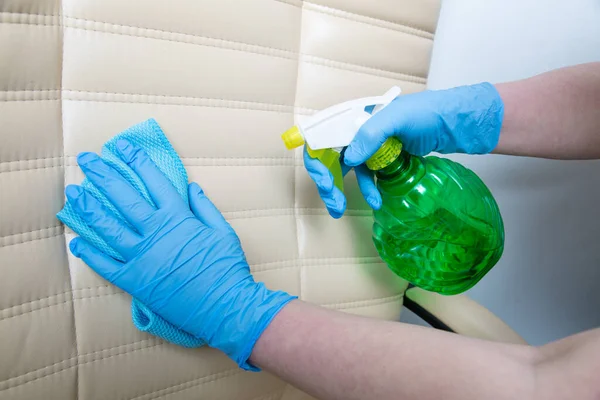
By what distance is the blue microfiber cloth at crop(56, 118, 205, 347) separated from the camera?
70 cm

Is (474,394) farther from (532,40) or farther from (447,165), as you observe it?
(532,40)

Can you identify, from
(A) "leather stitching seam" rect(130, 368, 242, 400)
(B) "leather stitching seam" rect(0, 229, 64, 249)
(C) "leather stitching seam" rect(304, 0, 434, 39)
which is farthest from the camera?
(C) "leather stitching seam" rect(304, 0, 434, 39)

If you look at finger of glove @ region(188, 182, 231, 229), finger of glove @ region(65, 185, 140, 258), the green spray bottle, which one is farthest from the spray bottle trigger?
finger of glove @ region(65, 185, 140, 258)

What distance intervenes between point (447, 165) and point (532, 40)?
431 millimetres

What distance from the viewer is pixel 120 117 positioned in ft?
2.42

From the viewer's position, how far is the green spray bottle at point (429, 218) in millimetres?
817

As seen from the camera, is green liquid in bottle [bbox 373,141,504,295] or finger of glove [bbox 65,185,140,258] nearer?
finger of glove [bbox 65,185,140,258]

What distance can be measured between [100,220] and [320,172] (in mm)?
336

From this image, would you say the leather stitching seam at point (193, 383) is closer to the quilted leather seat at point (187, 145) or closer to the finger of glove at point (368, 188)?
the quilted leather seat at point (187, 145)

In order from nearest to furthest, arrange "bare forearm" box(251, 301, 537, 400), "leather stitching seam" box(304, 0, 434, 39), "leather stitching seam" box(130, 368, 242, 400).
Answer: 1. "bare forearm" box(251, 301, 537, 400)
2. "leather stitching seam" box(130, 368, 242, 400)
3. "leather stitching seam" box(304, 0, 434, 39)

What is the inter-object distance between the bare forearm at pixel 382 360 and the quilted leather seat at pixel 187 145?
8.0 inches

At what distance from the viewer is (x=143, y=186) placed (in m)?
0.72

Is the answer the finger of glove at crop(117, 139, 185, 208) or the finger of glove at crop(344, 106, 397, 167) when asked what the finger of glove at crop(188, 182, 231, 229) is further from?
the finger of glove at crop(344, 106, 397, 167)

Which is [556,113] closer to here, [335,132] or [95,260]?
[335,132]
